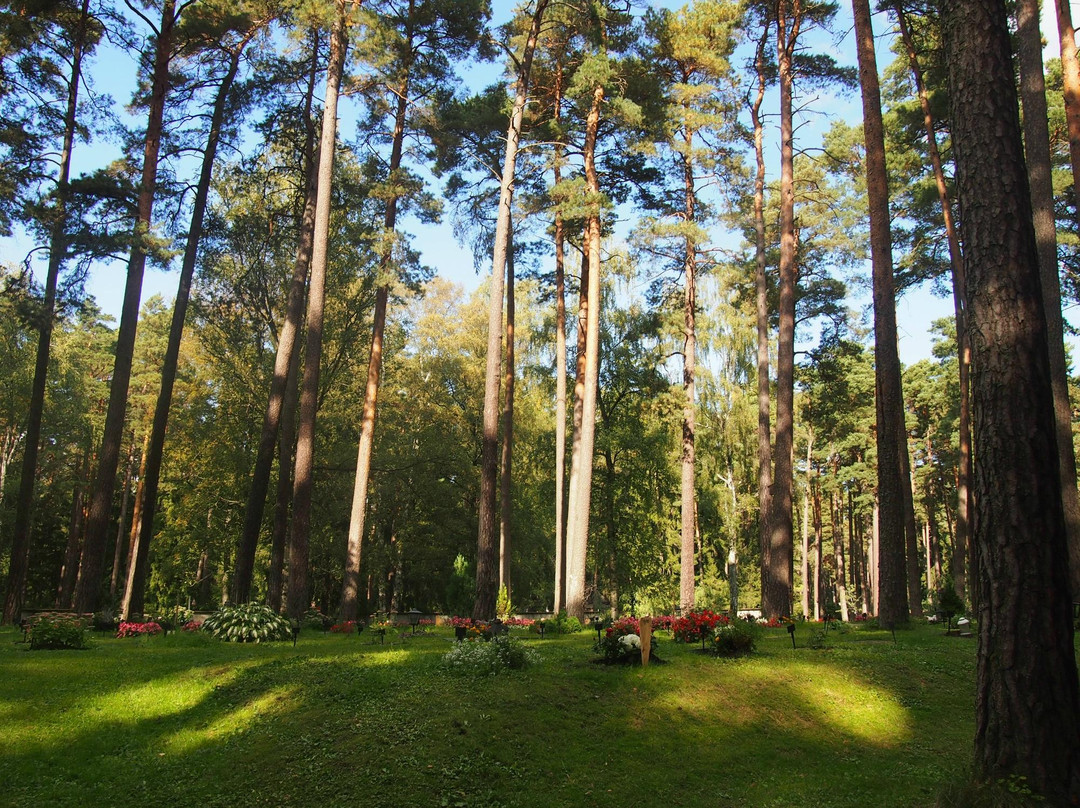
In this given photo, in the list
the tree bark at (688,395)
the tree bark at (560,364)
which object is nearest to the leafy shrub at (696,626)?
the tree bark at (688,395)

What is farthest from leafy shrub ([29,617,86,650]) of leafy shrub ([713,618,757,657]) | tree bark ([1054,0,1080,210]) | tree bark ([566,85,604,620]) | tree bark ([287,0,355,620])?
tree bark ([1054,0,1080,210])

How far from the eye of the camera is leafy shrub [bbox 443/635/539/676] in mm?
8338

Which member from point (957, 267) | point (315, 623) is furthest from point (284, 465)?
point (957, 267)

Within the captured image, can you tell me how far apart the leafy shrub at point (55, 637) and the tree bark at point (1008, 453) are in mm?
11276

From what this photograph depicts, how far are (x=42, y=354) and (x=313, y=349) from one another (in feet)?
23.2

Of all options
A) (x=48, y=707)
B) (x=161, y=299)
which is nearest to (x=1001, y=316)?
(x=48, y=707)

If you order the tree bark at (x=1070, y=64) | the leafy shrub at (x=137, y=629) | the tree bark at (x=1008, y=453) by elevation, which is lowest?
the leafy shrub at (x=137, y=629)

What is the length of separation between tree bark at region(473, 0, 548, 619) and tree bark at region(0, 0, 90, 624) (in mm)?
9414

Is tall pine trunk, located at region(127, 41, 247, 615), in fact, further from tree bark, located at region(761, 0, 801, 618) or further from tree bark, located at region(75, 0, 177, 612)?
tree bark, located at region(761, 0, 801, 618)

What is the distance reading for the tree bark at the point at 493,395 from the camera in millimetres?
14055

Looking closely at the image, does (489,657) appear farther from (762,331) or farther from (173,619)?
(762,331)

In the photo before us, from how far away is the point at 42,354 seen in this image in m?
16.4

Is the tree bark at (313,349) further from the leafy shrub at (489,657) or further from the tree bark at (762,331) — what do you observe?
the tree bark at (762,331)

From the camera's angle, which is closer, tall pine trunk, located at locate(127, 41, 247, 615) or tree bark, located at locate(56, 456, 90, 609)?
tall pine trunk, located at locate(127, 41, 247, 615)
